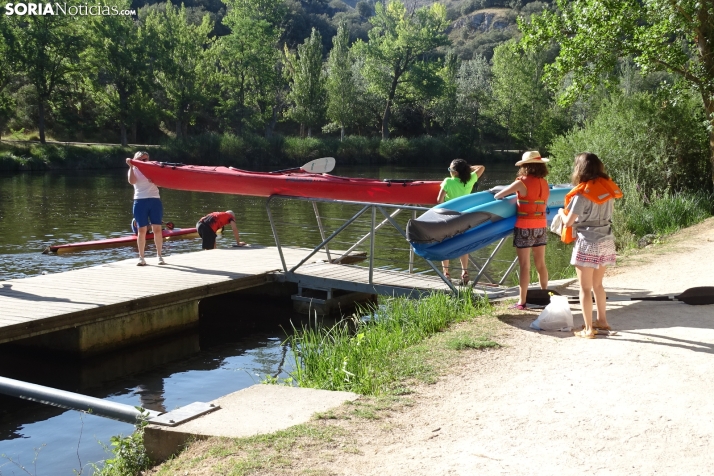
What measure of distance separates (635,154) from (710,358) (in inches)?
560

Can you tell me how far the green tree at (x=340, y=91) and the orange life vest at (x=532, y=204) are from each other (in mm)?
58088

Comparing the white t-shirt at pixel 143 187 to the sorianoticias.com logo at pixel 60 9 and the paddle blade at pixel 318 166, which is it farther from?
the sorianoticias.com logo at pixel 60 9

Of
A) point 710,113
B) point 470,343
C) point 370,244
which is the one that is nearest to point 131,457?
point 470,343

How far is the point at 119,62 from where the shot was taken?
5681 cm

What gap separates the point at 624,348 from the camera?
7.25 meters

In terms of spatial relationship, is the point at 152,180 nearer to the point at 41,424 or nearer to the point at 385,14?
the point at 41,424

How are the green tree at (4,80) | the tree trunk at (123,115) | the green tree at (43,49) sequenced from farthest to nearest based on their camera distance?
the tree trunk at (123,115)
the green tree at (43,49)
the green tree at (4,80)

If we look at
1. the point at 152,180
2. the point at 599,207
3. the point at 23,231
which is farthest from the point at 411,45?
the point at 599,207

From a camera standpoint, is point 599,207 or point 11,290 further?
point 11,290

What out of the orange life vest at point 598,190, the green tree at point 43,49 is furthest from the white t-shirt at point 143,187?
the green tree at point 43,49

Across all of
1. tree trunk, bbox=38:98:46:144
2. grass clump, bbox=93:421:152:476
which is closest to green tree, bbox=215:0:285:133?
tree trunk, bbox=38:98:46:144

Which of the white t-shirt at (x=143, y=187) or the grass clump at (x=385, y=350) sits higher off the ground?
the white t-shirt at (x=143, y=187)

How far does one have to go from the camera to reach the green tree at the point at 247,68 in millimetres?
65438

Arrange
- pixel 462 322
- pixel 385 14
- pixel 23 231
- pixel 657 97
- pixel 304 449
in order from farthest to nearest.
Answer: pixel 385 14, pixel 23 231, pixel 657 97, pixel 462 322, pixel 304 449
